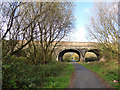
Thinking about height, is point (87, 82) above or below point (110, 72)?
below

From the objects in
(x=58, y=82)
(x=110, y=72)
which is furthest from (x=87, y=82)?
(x=110, y=72)

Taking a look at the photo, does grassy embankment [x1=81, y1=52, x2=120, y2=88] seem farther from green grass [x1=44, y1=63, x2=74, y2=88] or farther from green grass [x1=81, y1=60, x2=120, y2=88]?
green grass [x1=44, y1=63, x2=74, y2=88]

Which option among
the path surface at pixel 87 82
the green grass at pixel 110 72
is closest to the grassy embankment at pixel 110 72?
the green grass at pixel 110 72

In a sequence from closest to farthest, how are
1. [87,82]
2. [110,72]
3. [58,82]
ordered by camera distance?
1. [58,82]
2. [87,82]
3. [110,72]

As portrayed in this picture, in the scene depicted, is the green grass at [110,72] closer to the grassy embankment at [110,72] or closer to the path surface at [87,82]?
the grassy embankment at [110,72]

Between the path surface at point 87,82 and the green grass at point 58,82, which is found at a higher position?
the green grass at point 58,82

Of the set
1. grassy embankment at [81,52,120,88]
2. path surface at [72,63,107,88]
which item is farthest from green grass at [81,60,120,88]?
path surface at [72,63,107,88]

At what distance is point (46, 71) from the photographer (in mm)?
9133

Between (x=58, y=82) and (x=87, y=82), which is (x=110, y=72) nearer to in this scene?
(x=87, y=82)

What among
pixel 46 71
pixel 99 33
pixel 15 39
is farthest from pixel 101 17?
pixel 15 39

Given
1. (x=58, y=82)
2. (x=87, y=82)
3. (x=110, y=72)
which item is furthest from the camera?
(x=110, y=72)

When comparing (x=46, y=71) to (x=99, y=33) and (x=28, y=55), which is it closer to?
(x=28, y=55)

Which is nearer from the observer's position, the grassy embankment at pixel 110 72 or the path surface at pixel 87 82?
the path surface at pixel 87 82

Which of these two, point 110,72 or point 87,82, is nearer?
point 87,82
